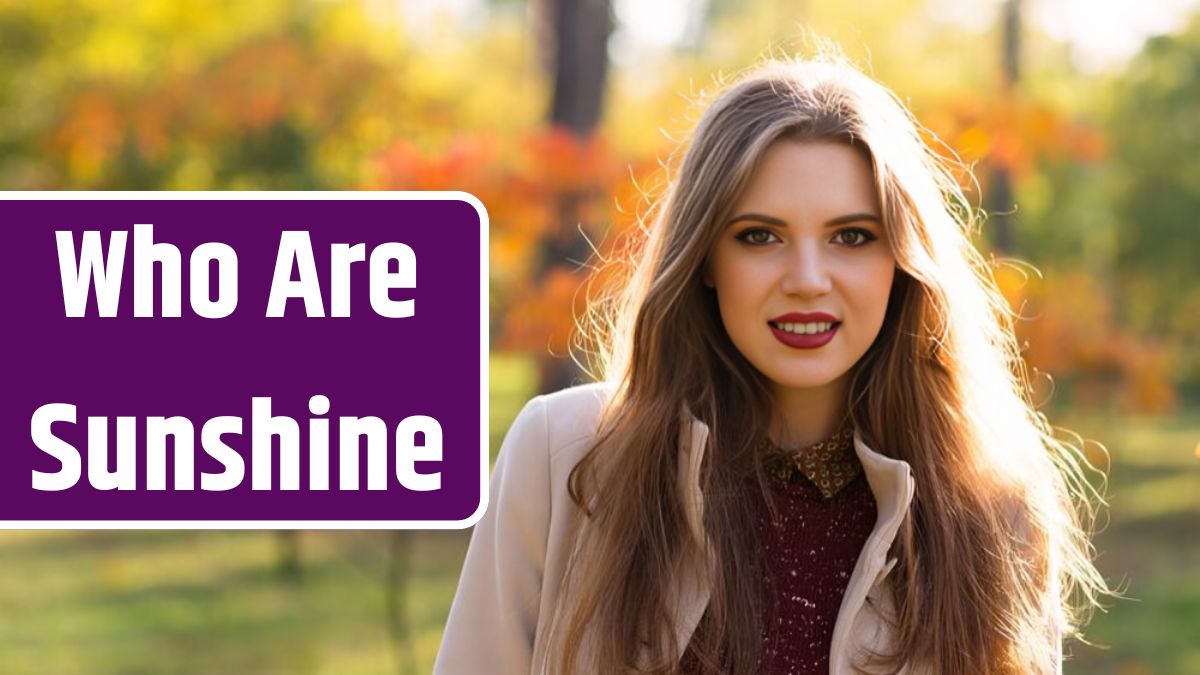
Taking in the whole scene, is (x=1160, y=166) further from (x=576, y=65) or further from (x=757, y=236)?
(x=757, y=236)

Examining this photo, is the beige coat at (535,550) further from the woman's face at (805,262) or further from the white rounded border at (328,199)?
the white rounded border at (328,199)

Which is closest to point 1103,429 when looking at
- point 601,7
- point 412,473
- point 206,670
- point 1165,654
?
point 1165,654

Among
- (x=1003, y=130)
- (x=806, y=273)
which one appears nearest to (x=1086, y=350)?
(x=1003, y=130)

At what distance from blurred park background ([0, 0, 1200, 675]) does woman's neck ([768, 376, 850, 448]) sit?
235cm

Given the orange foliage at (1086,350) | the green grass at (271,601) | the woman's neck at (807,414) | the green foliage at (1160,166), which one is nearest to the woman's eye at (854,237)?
the woman's neck at (807,414)

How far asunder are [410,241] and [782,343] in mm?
986

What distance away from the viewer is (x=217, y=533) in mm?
11336

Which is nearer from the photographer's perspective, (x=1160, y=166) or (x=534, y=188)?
(x=534, y=188)

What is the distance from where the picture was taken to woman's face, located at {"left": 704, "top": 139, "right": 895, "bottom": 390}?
7.32 feet

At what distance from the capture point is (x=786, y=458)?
2402 mm

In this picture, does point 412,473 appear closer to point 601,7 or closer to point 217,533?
point 601,7

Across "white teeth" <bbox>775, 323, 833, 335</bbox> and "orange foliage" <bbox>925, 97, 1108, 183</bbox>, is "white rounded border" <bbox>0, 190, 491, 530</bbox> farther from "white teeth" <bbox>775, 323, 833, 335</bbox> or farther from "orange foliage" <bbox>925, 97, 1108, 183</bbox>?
"orange foliage" <bbox>925, 97, 1108, 183</bbox>

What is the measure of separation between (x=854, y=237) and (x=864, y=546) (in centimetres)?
44

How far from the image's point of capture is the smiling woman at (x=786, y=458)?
225cm
